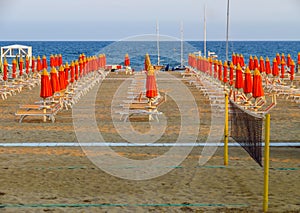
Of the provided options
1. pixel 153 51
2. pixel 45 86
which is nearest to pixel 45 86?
pixel 45 86

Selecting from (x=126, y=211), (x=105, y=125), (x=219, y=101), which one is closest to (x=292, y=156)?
(x=126, y=211)

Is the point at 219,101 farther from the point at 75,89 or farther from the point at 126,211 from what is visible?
the point at 126,211

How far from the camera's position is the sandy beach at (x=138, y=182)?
22.8 ft

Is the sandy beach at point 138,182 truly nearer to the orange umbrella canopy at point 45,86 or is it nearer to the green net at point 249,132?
the green net at point 249,132

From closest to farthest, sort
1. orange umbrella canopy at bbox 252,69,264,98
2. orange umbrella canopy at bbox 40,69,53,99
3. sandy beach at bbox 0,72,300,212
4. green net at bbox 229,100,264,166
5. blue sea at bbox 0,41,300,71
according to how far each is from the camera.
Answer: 1. sandy beach at bbox 0,72,300,212
2. green net at bbox 229,100,264,166
3. orange umbrella canopy at bbox 40,69,53,99
4. orange umbrella canopy at bbox 252,69,264,98
5. blue sea at bbox 0,41,300,71

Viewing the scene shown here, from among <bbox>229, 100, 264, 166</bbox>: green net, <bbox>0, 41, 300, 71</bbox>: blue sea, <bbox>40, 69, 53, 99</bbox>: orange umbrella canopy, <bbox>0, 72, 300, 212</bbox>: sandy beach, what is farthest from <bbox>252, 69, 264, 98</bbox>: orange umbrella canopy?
<bbox>0, 41, 300, 71</bbox>: blue sea

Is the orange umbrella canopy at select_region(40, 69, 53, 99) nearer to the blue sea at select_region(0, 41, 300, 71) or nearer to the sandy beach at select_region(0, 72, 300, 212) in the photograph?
the sandy beach at select_region(0, 72, 300, 212)

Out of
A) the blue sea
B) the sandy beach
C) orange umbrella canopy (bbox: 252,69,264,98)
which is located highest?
orange umbrella canopy (bbox: 252,69,264,98)

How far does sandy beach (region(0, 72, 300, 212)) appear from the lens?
6.96 metres

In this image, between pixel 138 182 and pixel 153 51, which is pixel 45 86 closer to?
pixel 138 182

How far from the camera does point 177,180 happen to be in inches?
325

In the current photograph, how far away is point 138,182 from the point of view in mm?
8195

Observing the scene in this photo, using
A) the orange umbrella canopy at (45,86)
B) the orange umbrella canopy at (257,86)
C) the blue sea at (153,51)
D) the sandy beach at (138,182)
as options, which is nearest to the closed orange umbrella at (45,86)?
the orange umbrella canopy at (45,86)

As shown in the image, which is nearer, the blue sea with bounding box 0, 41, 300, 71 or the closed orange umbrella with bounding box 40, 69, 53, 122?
the closed orange umbrella with bounding box 40, 69, 53, 122
